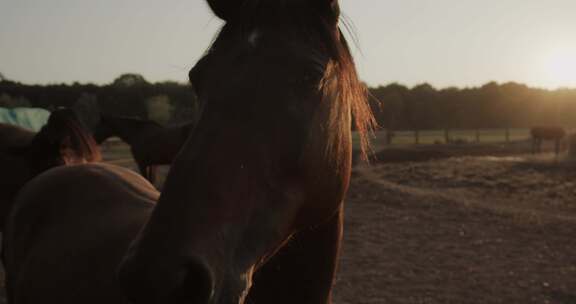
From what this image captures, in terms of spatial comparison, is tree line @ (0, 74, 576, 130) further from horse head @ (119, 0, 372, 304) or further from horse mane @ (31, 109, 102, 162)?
horse head @ (119, 0, 372, 304)

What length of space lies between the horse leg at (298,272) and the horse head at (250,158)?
222 millimetres

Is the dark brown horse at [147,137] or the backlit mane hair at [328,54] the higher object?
the backlit mane hair at [328,54]

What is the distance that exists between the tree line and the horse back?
1528 inches

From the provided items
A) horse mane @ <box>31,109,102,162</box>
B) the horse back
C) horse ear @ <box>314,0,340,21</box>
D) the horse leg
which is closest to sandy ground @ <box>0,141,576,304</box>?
the horse back

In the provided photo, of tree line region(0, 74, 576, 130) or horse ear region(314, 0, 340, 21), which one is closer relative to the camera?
horse ear region(314, 0, 340, 21)

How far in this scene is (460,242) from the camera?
8.12m

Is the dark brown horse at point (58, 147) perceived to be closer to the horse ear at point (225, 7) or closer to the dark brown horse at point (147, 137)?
the horse ear at point (225, 7)

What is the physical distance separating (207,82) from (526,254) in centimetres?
747

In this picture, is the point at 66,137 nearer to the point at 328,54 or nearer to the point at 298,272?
the point at 298,272

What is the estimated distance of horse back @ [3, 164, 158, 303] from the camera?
248cm

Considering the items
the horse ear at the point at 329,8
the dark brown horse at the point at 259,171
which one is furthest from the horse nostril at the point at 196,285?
the horse ear at the point at 329,8

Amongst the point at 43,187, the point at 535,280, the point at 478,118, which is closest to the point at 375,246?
the point at 535,280

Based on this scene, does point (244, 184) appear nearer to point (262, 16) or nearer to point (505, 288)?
point (262, 16)

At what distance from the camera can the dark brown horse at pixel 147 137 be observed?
10797 millimetres
